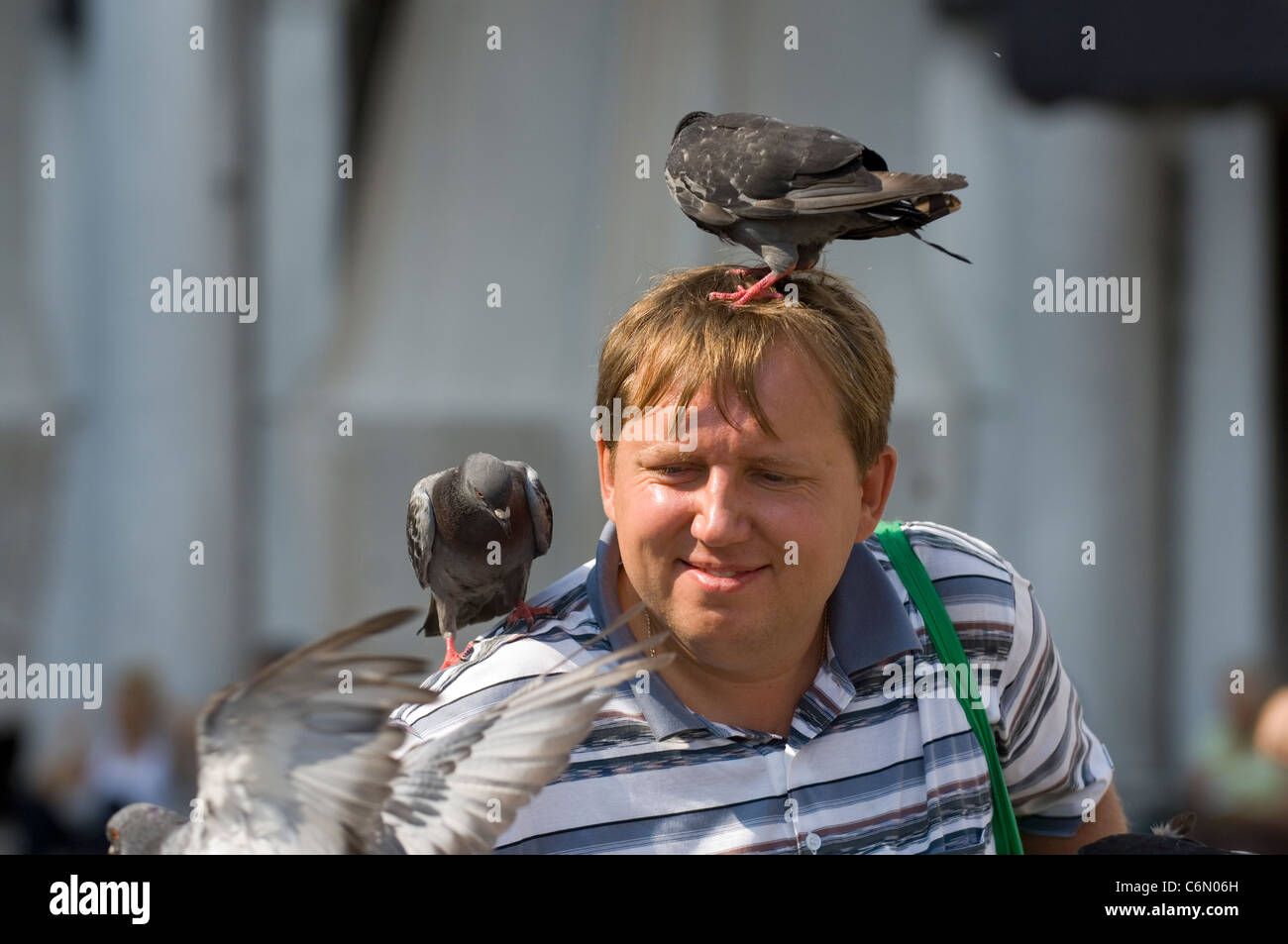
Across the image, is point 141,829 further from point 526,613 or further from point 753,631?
point 753,631

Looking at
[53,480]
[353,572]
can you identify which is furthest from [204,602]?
[53,480]

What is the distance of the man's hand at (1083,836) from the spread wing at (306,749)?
890 mm

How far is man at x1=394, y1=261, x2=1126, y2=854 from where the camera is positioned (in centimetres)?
130

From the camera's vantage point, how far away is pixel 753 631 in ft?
4.38

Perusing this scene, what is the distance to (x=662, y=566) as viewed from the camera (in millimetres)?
1327

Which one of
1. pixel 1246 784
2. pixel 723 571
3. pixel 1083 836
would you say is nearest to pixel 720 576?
pixel 723 571

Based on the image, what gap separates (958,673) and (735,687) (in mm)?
278
